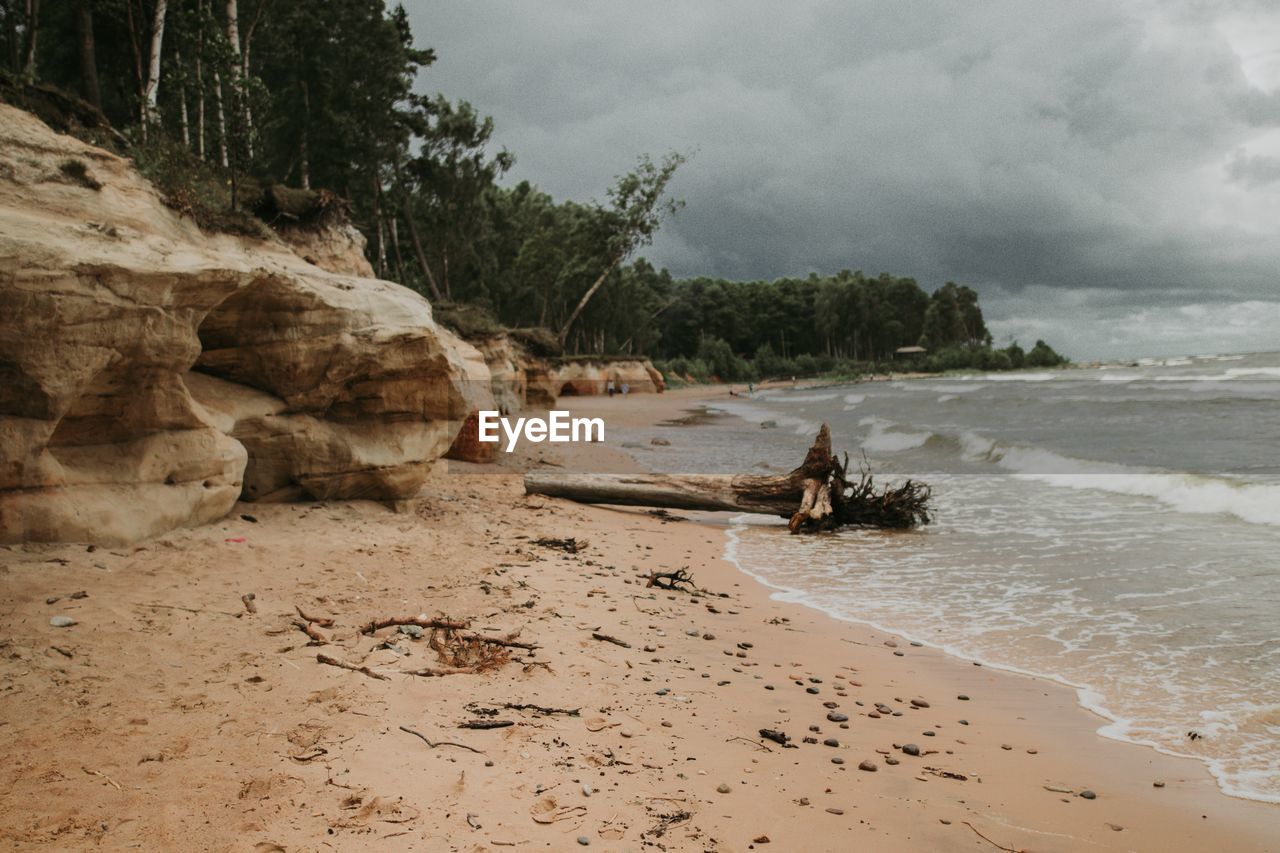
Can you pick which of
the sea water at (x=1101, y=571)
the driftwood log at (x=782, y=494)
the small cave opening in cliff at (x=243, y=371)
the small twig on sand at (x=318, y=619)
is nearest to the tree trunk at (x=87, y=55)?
the small cave opening in cliff at (x=243, y=371)

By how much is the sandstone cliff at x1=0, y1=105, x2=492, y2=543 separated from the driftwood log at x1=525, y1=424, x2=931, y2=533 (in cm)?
304

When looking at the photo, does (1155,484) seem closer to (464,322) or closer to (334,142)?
(464,322)

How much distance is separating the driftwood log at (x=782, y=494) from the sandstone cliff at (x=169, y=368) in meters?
3.04

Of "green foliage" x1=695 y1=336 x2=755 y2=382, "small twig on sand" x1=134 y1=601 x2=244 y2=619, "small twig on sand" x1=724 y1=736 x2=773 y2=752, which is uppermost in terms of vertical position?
"green foliage" x1=695 y1=336 x2=755 y2=382

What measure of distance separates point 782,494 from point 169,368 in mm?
7678

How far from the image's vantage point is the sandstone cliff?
459cm

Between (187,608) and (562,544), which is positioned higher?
(187,608)

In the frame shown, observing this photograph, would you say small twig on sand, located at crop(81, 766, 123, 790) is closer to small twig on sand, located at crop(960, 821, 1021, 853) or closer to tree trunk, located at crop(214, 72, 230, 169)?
small twig on sand, located at crop(960, 821, 1021, 853)

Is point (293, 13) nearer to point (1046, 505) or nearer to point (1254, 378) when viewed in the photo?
point (1046, 505)

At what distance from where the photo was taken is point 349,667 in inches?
149

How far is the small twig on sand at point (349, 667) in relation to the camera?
12.2 feet

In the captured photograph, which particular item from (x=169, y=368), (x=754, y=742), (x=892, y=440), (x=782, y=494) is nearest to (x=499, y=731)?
(x=754, y=742)

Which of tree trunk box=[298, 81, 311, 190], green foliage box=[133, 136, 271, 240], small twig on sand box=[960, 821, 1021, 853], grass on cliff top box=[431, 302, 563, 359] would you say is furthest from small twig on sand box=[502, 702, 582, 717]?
tree trunk box=[298, 81, 311, 190]

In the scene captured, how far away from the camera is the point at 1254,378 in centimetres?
3884
